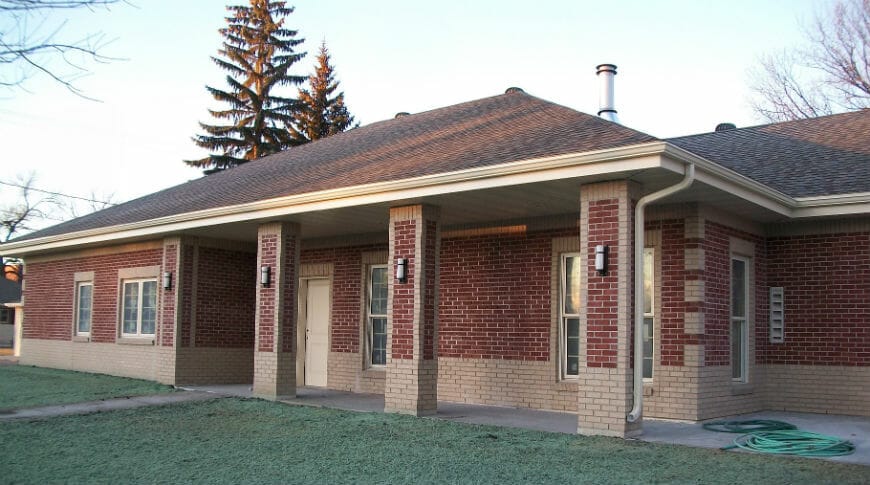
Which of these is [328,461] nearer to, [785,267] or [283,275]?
[283,275]

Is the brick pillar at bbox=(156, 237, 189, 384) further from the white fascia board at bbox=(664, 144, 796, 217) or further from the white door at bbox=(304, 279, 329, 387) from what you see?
the white fascia board at bbox=(664, 144, 796, 217)

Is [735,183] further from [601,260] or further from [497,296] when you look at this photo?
[497,296]

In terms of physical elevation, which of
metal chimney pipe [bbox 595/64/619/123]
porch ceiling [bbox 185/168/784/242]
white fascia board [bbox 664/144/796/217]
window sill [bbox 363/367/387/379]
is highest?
metal chimney pipe [bbox 595/64/619/123]

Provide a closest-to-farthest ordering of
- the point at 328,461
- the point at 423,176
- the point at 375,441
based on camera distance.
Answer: the point at 328,461 < the point at 375,441 < the point at 423,176

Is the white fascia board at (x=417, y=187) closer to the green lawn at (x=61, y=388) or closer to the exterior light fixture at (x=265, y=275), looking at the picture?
the exterior light fixture at (x=265, y=275)

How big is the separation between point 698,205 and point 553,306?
260 centimetres

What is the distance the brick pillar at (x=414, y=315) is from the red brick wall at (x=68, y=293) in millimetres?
7013

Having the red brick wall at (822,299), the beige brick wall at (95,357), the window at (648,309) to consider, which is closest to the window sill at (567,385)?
the window at (648,309)

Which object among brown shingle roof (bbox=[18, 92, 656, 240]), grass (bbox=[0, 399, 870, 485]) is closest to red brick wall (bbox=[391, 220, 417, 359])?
brown shingle roof (bbox=[18, 92, 656, 240])

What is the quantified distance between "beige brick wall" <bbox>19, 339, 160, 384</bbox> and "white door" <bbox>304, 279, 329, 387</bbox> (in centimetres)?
277

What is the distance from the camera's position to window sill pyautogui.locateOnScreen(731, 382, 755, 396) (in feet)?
38.8

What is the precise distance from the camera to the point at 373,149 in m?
15.3

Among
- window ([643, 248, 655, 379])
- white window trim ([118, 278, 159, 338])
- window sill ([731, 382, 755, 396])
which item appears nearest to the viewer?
window ([643, 248, 655, 379])

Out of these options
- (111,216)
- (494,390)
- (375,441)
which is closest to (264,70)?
(111,216)
